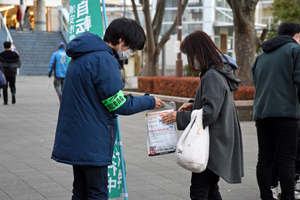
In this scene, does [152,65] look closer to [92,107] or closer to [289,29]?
[289,29]

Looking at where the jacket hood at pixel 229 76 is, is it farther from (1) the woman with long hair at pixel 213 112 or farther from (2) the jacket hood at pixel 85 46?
Answer: (2) the jacket hood at pixel 85 46

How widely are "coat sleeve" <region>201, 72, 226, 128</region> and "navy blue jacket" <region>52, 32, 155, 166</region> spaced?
0.58 m

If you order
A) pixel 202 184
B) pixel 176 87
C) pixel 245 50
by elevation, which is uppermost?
pixel 245 50

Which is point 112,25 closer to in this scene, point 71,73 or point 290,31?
point 71,73

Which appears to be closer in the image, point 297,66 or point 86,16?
point 297,66

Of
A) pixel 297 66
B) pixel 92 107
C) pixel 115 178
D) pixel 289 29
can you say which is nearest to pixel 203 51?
pixel 92 107

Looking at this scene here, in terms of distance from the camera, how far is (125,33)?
303cm

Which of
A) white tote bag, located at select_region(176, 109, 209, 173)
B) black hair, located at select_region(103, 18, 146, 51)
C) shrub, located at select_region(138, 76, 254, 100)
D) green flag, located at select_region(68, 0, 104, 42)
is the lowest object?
shrub, located at select_region(138, 76, 254, 100)

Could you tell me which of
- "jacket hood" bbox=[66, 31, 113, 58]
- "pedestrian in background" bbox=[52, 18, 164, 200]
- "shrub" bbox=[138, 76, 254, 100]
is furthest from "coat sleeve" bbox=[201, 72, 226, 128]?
"shrub" bbox=[138, 76, 254, 100]

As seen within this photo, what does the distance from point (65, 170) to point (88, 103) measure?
304 cm

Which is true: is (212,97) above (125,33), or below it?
below

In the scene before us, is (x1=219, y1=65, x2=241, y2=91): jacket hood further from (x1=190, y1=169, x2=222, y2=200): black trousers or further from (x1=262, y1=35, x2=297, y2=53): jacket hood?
(x1=262, y1=35, x2=297, y2=53): jacket hood

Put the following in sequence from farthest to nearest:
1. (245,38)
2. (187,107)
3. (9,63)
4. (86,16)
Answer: (9,63)
(245,38)
(86,16)
(187,107)

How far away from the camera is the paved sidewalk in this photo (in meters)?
4.78
